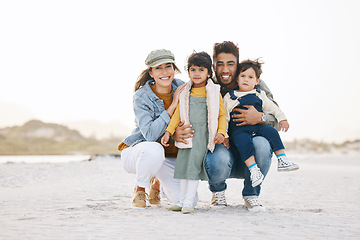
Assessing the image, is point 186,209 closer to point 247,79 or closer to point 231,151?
point 231,151

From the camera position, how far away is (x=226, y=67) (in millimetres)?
4484

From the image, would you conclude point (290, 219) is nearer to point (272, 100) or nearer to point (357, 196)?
point (272, 100)

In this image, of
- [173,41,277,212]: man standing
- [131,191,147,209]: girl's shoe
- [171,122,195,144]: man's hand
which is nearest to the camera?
[171,122,195,144]: man's hand

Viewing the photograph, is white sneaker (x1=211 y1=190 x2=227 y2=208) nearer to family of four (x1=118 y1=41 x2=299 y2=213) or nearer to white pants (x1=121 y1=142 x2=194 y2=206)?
family of four (x1=118 y1=41 x2=299 y2=213)

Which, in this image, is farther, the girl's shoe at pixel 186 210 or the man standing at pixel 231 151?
the man standing at pixel 231 151

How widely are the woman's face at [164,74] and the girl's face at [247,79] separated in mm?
733

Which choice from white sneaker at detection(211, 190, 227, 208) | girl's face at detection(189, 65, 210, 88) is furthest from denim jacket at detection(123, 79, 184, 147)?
white sneaker at detection(211, 190, 227, 208)

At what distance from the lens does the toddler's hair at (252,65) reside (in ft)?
14.3

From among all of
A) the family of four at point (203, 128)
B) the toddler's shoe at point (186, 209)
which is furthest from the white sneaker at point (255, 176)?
the toddler's shoe at point (186, 209)

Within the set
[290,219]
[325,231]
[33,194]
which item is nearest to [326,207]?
[290,219]

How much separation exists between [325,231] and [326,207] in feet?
5.55

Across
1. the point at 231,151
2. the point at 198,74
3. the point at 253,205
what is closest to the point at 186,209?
the point at 253,205

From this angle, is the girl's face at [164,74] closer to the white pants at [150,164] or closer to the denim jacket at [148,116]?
the denim jacket at [148,116]

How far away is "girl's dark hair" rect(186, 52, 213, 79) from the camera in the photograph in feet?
13.0
